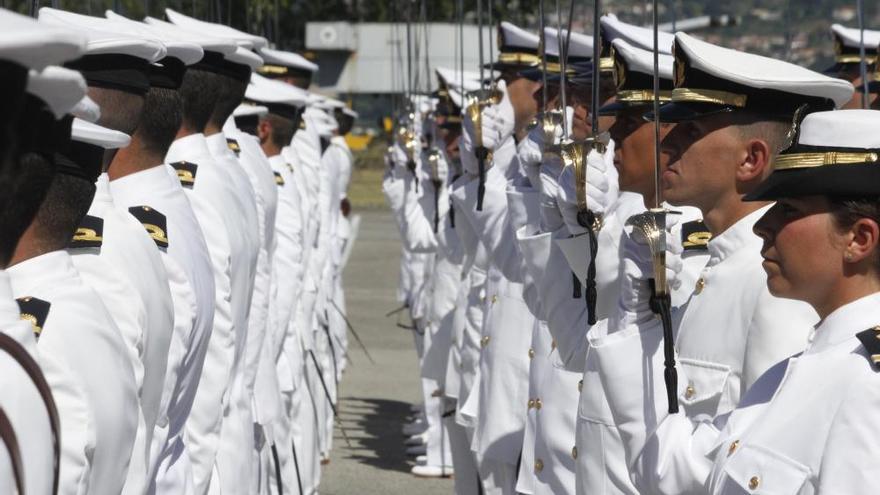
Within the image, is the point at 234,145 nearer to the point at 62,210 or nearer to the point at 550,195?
the point at 550,195

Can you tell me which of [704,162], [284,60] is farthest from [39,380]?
[284,60]

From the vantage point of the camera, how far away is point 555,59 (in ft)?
22.5

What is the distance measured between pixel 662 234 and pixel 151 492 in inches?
51.4

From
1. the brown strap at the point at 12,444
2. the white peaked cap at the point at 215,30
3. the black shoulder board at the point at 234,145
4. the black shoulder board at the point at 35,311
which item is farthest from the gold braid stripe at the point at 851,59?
the brown strap at the point at 12,444

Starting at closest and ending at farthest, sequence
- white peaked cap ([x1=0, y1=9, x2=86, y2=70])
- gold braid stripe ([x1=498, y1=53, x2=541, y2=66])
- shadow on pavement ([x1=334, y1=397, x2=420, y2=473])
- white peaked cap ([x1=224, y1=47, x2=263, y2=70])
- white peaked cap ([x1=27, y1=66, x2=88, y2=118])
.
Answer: white peaked cap ([x1=0, y1=9, x2=86, y2=70]) → white peaked cap ([x1=27, y1=66, x2=88, y2=118]) → white peaked cap ([x1=224, y1=47, x2=263, y2=70]) → gold braid stripe ([x1=498, y1=53, x2=541, y2=66]) → shadow on pavement ([x1=334, y1=397, x2=420, y2=473])

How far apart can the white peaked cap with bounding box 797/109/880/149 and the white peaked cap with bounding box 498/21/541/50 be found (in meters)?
4.39

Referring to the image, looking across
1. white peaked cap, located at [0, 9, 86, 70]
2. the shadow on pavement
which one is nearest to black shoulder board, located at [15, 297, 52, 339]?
white peaked cap, located at [0, 9, 86, 70]

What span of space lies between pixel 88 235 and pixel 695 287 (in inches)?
58.6

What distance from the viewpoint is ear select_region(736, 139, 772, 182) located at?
4047mm

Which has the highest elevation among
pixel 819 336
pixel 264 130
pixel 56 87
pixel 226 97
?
pixel 56 87

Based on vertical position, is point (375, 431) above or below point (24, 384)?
below

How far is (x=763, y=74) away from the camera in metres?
4.04

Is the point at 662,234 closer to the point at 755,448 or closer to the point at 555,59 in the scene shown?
the point at 755,448

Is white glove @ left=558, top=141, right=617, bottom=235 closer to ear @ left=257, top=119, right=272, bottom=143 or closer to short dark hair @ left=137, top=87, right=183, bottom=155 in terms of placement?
short dark hair @ left=137, top=87, right=183, bottom=155
